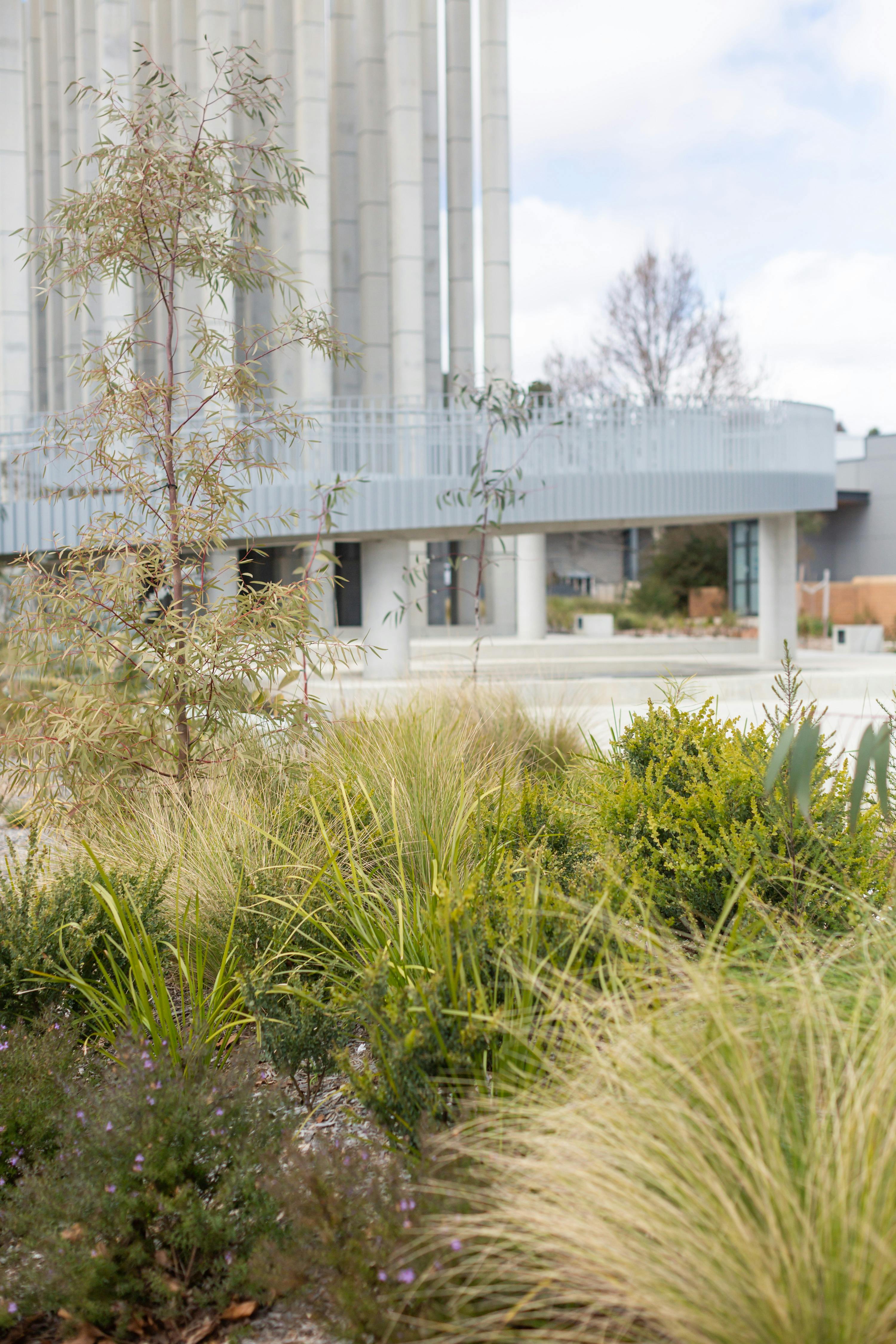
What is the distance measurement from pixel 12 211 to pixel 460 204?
1030 centimetres

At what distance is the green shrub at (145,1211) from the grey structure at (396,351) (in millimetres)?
2840

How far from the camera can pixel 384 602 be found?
1485 cm

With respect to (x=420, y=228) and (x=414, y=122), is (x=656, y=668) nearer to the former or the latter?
(x=420, y=228)

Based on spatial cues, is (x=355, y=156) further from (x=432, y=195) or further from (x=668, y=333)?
(x=668, y=333)

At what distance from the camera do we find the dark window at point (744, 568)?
1204 inches

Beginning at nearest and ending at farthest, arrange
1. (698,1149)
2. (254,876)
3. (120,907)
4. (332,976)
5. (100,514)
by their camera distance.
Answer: (698,1149), (332,976), (120,907), (254,876), (100,514)

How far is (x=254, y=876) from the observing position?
151 inches

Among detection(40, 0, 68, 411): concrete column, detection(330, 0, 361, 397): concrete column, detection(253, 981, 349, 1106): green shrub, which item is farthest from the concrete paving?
detection(40, 0, 68, 411): concrete column

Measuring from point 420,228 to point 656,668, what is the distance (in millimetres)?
8172

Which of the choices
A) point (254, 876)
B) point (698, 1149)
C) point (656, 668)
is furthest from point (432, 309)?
point (698, 1149)

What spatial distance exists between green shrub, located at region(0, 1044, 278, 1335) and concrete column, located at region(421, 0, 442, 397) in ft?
76.7

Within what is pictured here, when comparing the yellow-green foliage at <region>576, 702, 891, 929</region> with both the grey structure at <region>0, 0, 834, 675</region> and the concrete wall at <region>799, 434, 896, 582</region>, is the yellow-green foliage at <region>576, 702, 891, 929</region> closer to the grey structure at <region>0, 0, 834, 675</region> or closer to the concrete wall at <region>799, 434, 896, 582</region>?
the grey structure at <region>0, 0, 834, 675</region>

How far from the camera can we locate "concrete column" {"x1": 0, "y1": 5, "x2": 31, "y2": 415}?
58.4 feet

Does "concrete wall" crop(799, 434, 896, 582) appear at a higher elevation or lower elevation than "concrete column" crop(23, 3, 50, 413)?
lower
